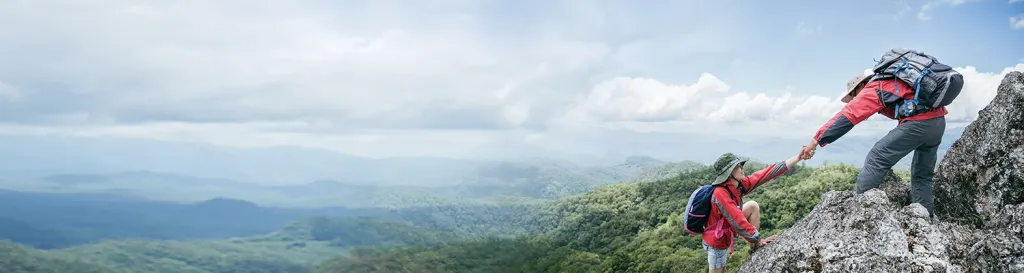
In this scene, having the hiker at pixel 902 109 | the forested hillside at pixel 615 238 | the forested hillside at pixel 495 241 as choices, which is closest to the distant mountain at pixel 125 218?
the forested hillside at pixel 495 241

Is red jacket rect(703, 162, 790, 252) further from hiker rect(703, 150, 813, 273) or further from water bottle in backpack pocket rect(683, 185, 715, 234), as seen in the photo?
water bottle in backpack pocket rect(683, 185, 715, 234)

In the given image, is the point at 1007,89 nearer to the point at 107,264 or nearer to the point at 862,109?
the point at 862,109

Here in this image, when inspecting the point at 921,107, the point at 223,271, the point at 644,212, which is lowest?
the point at 223,271

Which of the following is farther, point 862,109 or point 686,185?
point 686,185

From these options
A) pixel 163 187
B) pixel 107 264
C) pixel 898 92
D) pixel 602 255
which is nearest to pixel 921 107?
pixel 898 92

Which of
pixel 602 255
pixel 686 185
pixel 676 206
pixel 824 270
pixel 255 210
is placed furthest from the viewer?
pixel 255 210

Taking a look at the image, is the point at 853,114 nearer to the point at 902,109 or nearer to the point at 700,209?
the point at 902,109
